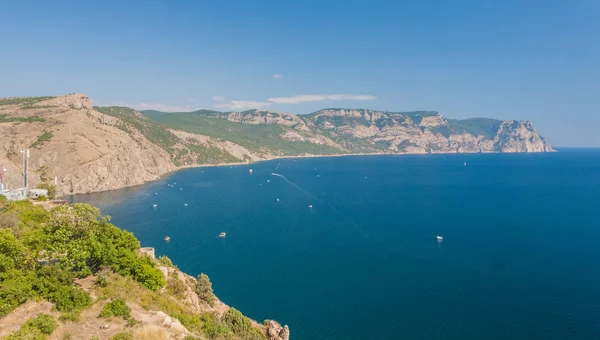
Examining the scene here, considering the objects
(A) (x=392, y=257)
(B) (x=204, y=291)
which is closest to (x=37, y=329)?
(B) (x=204, y=291)

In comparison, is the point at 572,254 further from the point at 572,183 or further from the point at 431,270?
the point at 572,183

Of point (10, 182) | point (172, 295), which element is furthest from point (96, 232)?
point (10, 182)

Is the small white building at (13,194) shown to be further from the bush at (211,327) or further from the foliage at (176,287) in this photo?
the bush at (211,327)

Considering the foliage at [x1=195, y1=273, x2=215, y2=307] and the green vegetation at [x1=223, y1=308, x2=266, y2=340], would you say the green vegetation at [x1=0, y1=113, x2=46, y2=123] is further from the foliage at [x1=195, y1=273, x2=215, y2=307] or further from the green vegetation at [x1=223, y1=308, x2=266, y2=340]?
the green vegetation at [x1=223, y1=308, x2=266, y2=340]

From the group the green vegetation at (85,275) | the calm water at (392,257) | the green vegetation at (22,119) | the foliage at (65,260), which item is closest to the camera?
the green vegetation at (85,275)

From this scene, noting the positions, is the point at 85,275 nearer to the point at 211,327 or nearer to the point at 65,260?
the point at 65,260

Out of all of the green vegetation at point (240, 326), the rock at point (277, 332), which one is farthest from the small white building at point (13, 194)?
the rock at point (277, 332)

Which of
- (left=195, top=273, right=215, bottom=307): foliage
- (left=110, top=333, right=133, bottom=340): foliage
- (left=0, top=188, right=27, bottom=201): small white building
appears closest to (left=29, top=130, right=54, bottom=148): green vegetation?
(left=0, top=188, right=27, bottom=201): small white building
